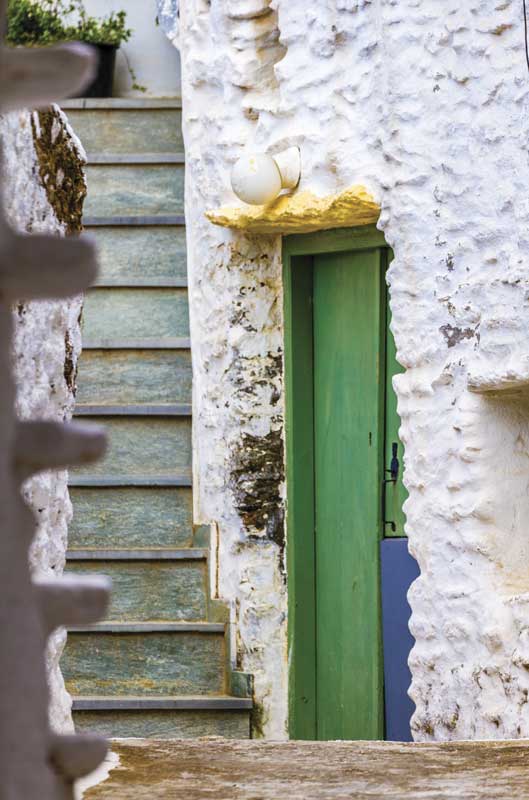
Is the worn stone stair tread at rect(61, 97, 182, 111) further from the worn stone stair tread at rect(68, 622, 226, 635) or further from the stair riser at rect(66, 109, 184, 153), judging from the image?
the worn stone stair tread at rect(68, 622, 226, 635)

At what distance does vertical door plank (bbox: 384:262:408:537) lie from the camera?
477cm

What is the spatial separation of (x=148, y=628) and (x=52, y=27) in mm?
2954

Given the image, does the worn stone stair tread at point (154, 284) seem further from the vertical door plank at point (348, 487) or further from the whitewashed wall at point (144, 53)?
the whitewashed wall at point (144, 53)

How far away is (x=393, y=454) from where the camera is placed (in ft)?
15.7

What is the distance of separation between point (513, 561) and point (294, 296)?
1393 millimetres

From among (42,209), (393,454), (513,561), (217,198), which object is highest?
(217,198)

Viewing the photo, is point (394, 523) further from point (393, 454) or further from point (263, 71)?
point (263, 71)

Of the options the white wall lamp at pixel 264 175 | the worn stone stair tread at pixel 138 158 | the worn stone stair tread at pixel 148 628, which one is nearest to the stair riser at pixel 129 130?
the worn stone stair tread at pixel 138 158

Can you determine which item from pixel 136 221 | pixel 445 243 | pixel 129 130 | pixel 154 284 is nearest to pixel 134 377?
pixel 154 284

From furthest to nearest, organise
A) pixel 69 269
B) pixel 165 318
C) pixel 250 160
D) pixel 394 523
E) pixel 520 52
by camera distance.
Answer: pixel 165 318, pixel 394 523, pixel 250 160, pixel 520 52, pixel 69 269

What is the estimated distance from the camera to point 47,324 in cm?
281

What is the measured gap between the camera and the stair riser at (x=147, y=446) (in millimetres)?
5281

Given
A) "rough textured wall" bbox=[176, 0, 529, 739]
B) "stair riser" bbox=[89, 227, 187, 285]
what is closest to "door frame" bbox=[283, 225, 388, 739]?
"rough textured wall" bbox=[176, 0, 529, 739]

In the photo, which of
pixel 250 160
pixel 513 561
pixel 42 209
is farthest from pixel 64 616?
pixel 250 160
